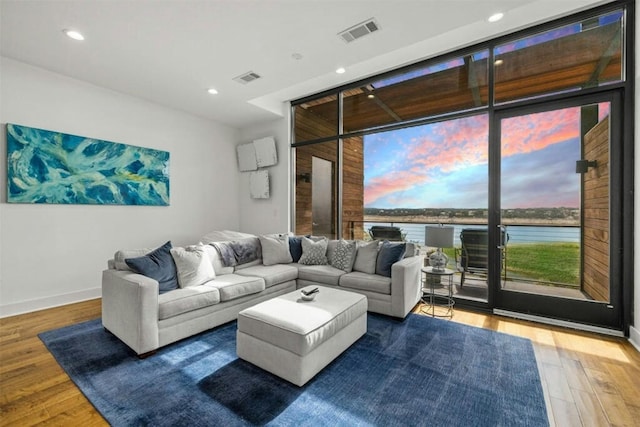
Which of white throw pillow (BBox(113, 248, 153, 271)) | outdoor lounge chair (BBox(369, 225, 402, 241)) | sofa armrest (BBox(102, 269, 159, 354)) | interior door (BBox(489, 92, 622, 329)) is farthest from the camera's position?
outdoor lounge chair (BBox(369, 225, 402, 241))

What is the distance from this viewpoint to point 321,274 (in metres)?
3.68

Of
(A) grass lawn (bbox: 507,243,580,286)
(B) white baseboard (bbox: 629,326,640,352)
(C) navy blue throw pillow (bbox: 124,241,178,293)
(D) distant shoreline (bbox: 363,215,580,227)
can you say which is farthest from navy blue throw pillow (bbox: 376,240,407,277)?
(C) navy blue throw pillow (bbox: 124,241,178,293)

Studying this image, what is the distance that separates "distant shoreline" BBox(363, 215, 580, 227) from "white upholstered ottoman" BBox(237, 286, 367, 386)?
2206mm

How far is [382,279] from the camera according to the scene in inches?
130

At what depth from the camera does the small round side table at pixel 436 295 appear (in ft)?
11.2

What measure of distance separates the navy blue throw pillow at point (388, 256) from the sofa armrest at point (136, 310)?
241 centimetres

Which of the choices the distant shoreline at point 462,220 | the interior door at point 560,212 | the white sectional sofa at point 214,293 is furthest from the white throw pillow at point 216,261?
the interior door at point 560,212

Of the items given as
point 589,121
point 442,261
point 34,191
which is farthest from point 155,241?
point 589,121

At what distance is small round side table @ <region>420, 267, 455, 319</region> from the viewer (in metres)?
3.42

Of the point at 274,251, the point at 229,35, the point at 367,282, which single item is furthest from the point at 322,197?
the point at 229,35

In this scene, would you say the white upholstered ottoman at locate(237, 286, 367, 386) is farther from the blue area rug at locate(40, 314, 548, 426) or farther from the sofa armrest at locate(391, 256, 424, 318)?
the sofa armrest at locate(391, 256, 424, 318)

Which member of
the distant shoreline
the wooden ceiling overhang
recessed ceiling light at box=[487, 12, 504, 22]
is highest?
recessed ceiling light at box=[487, 12, 504, 22]

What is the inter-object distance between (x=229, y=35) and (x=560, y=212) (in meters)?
4.03

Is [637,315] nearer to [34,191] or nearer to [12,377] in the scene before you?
[12,377]
